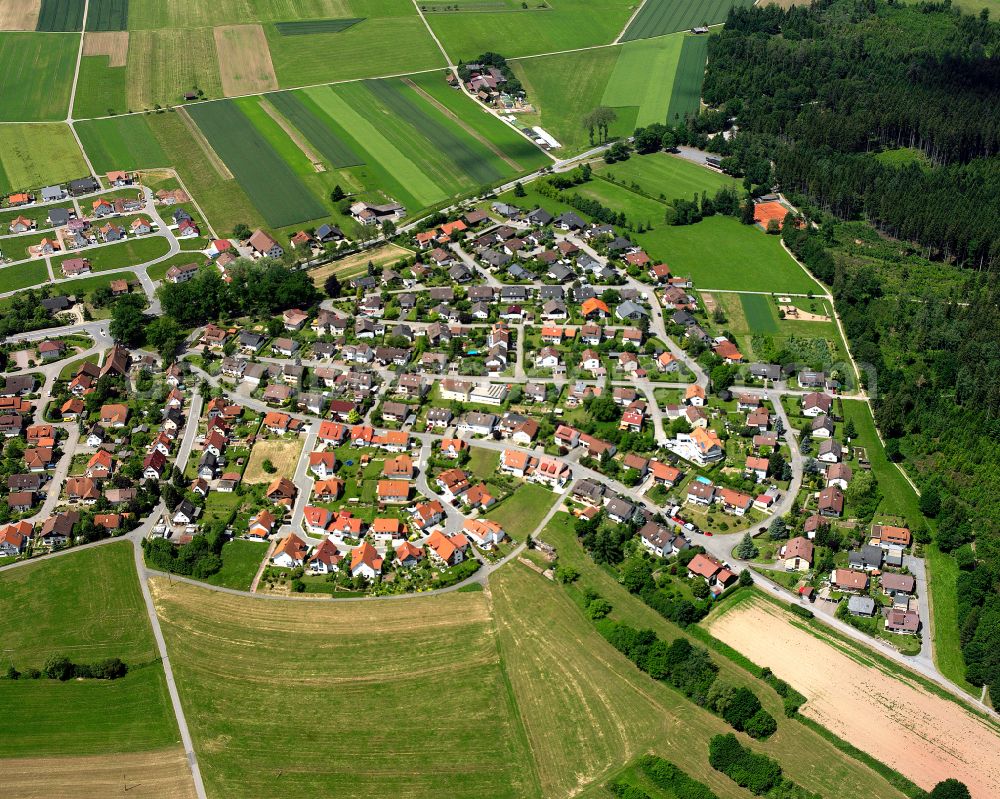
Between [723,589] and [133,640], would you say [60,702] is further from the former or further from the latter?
[723,589]

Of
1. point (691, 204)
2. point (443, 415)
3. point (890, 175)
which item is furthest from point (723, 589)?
point (890, 175)

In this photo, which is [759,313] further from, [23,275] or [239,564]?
[23,275]

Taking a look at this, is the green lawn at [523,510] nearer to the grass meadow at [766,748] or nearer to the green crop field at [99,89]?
the grass meadow at [766,748]

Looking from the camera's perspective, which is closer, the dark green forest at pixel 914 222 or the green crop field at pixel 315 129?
the dark green forest at pixel 914 222

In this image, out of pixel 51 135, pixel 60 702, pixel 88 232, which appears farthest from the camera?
pixel 51 135

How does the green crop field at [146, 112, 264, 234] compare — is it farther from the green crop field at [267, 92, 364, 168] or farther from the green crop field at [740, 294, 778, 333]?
the green crop field at [740, 294, 778, 333]

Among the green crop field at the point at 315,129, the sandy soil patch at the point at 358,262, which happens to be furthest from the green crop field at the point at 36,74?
the sandy soil patch at the point at 358,262
